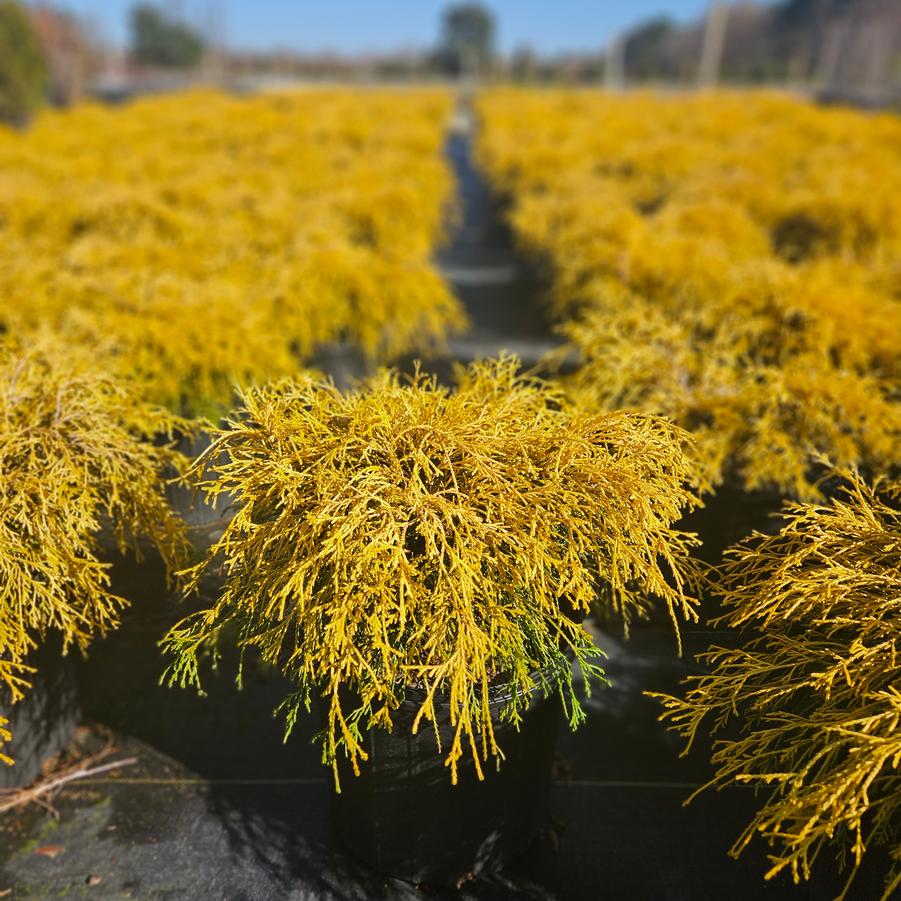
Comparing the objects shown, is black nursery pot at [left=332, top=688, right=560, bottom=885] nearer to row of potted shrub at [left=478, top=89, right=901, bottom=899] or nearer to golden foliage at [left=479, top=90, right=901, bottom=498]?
row of potted shrub at [left=478, top=89, right=901, bottom=899]

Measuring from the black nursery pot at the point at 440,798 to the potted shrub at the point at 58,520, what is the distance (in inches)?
41.6

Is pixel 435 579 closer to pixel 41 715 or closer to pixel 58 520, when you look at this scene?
pixel 58 520

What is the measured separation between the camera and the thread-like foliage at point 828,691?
171 centimetres

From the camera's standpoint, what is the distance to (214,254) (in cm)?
621

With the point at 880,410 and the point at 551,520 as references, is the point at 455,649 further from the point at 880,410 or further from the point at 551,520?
the point at 880,410

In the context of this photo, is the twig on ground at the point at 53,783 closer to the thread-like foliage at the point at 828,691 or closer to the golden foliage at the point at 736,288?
the thread-like foliage at the point at 828,691

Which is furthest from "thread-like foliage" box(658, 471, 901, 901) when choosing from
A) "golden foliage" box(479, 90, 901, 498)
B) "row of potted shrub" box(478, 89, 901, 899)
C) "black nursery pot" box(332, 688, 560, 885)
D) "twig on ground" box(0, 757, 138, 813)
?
"twig on ground" box(0, 757, 138, 813)

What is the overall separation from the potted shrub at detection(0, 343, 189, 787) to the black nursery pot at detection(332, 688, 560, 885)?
106 cm

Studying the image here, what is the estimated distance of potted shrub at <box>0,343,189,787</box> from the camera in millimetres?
2457

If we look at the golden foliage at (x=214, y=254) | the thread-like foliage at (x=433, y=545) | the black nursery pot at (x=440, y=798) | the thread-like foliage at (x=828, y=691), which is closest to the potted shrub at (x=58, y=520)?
the thread-like foliage at (x=433, y=545)

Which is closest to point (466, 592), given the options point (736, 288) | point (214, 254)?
point (736, 288)

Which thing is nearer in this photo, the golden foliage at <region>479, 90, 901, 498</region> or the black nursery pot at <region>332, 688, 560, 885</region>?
the black nursery pot at <region>332, 688, 560, 885</region>

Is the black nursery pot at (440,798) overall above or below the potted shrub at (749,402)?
below

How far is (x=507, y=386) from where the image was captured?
115 inches
